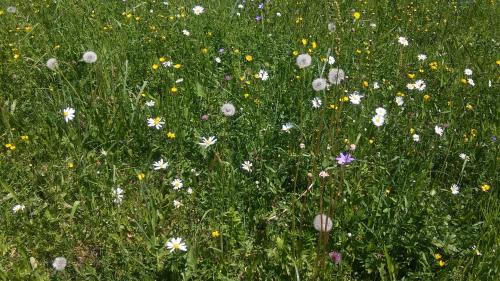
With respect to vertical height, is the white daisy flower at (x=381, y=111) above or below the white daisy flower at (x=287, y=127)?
above

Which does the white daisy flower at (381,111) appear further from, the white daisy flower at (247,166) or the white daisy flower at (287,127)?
the white daisy flower at (247,166)

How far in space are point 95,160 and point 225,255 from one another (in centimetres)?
99

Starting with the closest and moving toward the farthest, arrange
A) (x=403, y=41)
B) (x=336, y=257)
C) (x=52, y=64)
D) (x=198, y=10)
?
1. (x=336, y=257)
2. (x=52, y=64)
3. (x=403, y=41)
4. (x=198, y=10)

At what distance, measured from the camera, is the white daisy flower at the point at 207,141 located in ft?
8.09

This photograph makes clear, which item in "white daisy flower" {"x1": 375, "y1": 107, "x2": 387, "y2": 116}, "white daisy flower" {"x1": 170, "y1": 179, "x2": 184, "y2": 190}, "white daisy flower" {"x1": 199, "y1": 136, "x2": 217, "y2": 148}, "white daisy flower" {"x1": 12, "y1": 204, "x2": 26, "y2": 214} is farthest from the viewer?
"white daisy flower" {"x1": 375, "y1": 107, "x2": 387, "y2": 116}

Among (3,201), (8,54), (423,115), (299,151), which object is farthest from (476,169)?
(8,54)

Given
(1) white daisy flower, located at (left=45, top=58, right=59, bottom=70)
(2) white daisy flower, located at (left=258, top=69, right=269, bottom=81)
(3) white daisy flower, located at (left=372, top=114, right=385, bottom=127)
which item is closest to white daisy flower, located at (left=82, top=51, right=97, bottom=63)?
(1) white daisy flower, located at (left=45, top=58, right=59, bottom=70)

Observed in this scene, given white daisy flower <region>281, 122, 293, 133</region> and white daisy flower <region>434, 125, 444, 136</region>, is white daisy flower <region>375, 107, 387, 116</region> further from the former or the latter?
white daisy flower <region>281, 122, 293, 133</region>

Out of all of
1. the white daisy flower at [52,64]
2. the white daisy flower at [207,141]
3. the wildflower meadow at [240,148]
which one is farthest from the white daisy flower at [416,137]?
the white daisy flower at [52,64]

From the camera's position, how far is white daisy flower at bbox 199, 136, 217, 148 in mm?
2466

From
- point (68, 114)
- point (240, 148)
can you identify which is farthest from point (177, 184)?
point (68, 114)

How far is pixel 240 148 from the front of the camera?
2.57 meters

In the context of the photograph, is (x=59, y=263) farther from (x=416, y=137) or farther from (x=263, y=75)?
(x=416, y=137)

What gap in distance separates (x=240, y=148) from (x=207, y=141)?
0.63 ft
